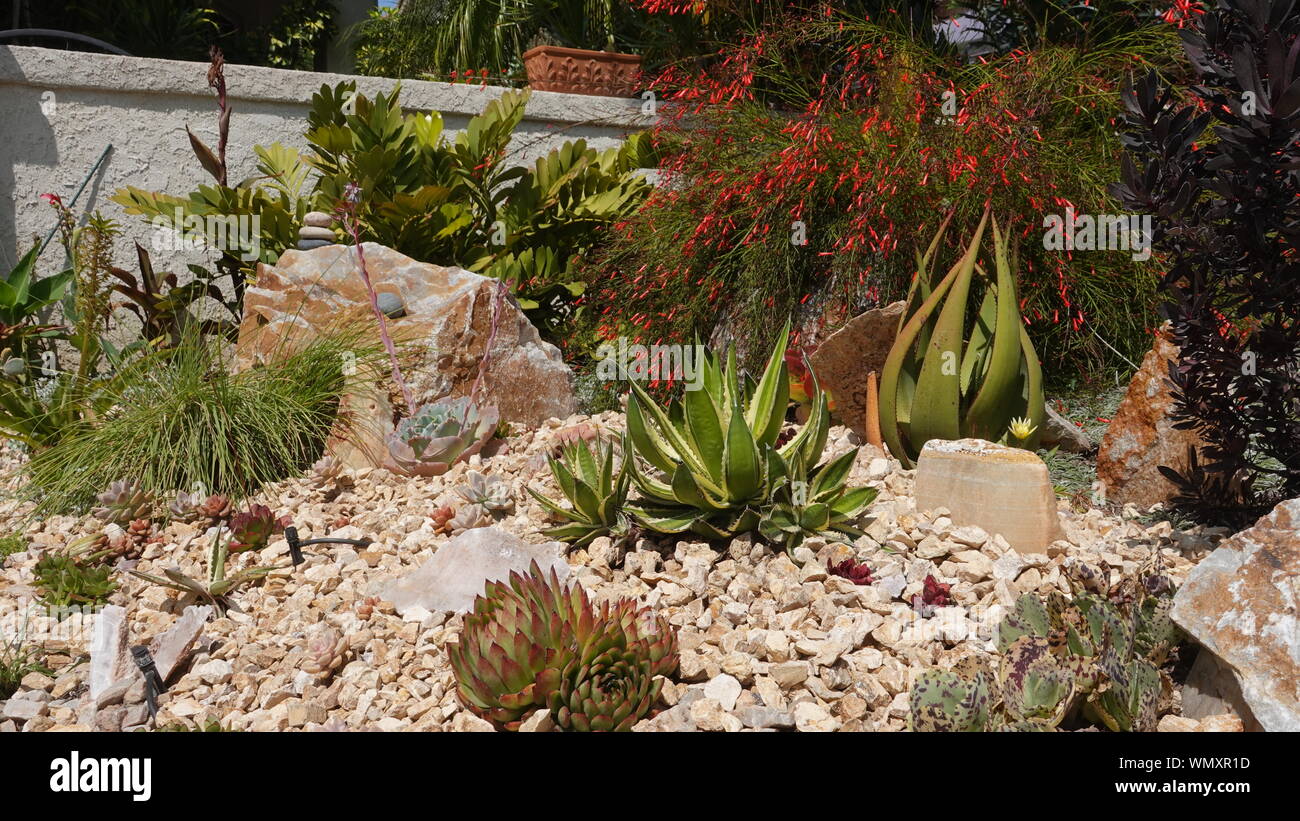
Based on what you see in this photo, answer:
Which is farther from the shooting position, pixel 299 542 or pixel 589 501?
pixel 299 542

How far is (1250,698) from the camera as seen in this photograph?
2.25 m

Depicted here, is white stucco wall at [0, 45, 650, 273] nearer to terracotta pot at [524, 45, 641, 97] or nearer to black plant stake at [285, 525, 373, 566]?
terracotta pot at [524, 45, 641, 97]

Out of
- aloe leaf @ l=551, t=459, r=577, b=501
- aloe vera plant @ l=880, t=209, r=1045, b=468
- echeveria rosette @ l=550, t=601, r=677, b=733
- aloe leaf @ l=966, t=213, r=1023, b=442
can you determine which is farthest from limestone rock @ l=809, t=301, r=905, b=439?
echeveria rosette @ l=550, t=601, r=677, b=733

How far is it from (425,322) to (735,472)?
2.33 m

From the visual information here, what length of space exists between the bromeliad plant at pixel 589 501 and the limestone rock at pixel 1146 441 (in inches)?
76.2

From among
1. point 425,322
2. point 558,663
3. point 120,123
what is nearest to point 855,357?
point 425,322

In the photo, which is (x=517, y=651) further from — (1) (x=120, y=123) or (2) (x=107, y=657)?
(1) (x=120, y=123)

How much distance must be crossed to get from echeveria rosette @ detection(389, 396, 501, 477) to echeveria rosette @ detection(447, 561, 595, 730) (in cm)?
181

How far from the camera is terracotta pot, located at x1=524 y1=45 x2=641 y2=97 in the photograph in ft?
24.5

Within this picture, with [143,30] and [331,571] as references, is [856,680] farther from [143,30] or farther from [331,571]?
[143,30]

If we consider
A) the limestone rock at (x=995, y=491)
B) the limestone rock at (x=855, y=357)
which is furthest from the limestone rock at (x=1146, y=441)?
the limestone rock at (x=855, y=357)

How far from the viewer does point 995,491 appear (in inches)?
133

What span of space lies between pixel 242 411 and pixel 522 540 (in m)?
1.69
